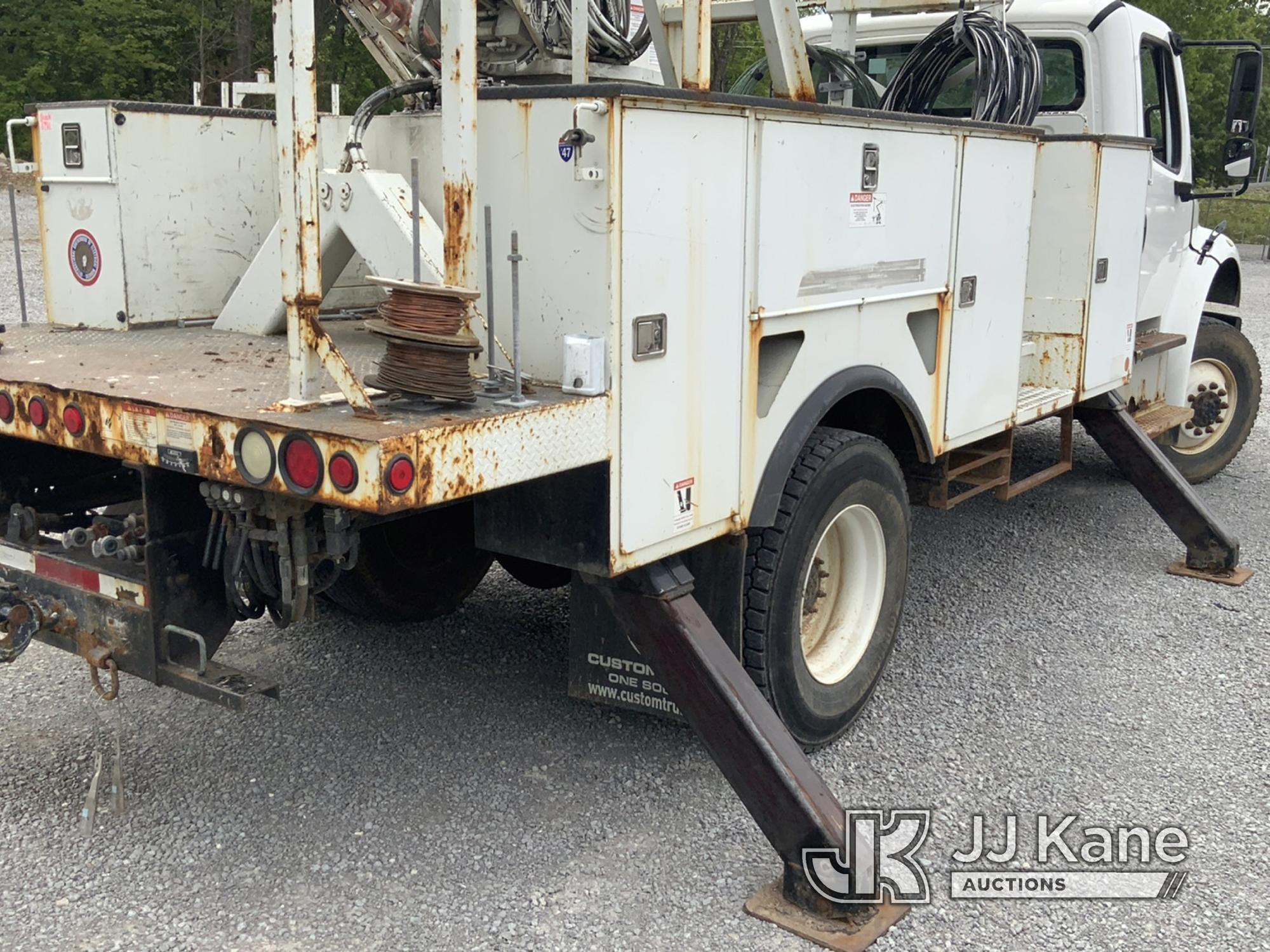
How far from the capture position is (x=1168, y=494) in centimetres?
578

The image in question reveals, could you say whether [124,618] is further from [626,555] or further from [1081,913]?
[1081,913]

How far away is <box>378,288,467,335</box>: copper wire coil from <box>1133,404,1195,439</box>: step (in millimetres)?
4449

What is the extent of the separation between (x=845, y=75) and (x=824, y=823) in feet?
11.8

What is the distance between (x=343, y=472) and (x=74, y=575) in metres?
1.16

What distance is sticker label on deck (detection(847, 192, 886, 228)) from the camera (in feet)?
11.6

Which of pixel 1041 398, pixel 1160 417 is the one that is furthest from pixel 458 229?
pixel 1160 417

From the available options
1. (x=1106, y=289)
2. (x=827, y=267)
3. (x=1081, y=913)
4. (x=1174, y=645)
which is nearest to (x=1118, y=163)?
(x=1106, y=289)

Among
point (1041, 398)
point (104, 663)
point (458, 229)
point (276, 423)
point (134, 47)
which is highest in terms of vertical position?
point (134, 47)

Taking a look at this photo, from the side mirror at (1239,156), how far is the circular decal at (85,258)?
17.8 feet

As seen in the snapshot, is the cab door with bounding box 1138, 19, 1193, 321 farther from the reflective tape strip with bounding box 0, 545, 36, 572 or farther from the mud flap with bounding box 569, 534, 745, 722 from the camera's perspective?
the reflective tape strip with bounding box 0, 545, 36, 572

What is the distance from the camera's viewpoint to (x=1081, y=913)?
314 cm

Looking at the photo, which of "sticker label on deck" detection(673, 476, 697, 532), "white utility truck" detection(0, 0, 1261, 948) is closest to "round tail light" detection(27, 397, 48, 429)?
"white utility truck" detection(0, 0, 1261, 948)

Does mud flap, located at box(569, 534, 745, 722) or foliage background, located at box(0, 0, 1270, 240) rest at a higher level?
foliage background, located at box(0, 0, 1270, 240)

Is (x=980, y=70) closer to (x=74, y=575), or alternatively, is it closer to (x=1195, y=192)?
(x=1195, y=192)
